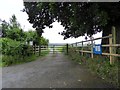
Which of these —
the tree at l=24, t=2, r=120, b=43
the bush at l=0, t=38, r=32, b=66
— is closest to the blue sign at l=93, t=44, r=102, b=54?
the tree at l=24, t=2, r=120, b=43

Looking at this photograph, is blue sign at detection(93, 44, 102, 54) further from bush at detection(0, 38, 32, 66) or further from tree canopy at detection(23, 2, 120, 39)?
bush at detection(0, 38, 32, 66)

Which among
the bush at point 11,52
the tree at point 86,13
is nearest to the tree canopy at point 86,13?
the tree at point 86,13

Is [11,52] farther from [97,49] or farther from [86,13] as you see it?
[86,13]

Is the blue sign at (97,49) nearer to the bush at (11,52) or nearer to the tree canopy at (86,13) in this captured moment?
the tree canopy at (86,13)

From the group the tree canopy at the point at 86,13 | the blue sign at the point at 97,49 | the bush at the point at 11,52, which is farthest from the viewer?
the bush at the point at 11,52

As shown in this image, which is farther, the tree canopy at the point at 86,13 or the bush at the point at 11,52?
the bush at the point at 11,52

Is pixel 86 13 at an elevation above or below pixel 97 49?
above

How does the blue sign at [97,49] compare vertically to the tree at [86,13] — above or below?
below

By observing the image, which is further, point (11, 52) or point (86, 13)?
point (11, 52)

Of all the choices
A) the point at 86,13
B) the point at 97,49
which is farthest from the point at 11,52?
the point at 86,13

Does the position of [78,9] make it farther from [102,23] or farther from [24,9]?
[24,9]

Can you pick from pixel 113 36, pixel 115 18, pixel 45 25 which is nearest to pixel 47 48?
pixel 45 25

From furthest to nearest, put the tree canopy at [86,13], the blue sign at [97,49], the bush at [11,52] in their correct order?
the bush at [11,52] < the blue sign at [97,49] < the tree canopy at [86,13]

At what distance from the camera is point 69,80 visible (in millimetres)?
8180
